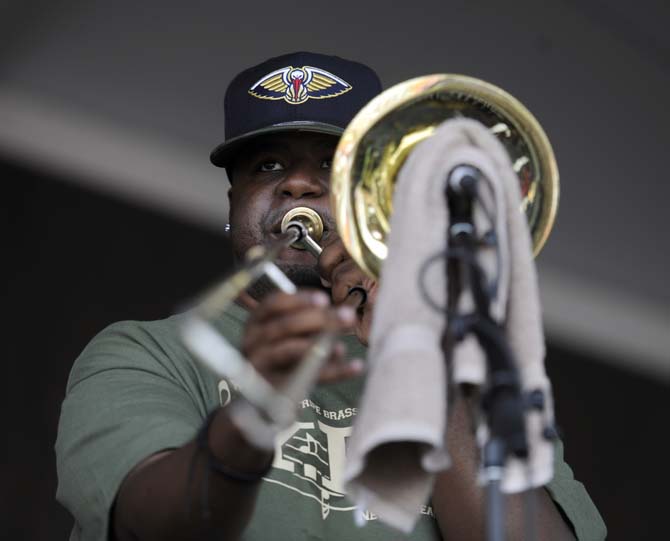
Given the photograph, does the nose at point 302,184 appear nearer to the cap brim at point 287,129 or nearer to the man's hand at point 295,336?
the cap brim at point 287,129

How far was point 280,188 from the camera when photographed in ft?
9.96

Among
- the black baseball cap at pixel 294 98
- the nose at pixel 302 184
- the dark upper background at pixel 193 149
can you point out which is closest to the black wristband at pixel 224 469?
the nose at pixel 302 184

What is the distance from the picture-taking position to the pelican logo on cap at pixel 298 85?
3123 mm

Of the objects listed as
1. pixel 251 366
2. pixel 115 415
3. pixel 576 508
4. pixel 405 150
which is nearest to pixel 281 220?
pixel 405 150

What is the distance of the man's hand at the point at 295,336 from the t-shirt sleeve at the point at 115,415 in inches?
18.5

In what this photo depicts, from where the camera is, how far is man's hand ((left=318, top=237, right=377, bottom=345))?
2.69 m

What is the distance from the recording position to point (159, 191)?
500cm

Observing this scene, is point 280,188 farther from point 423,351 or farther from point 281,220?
point 423,351

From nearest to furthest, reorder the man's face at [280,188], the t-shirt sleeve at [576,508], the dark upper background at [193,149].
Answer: the t-shirt sleeve at [576,508] → the man's face at [280,188] → the dark upper background at [193,149]

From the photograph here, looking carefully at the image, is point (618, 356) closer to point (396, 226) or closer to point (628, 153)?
point (628, 153)

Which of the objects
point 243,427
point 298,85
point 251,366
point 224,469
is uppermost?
point 298,85

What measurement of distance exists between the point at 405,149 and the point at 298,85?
2.93 ft

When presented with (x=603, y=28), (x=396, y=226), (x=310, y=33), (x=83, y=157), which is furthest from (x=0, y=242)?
(x=396, y=226)

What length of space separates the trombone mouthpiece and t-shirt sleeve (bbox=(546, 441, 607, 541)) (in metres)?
0.78
